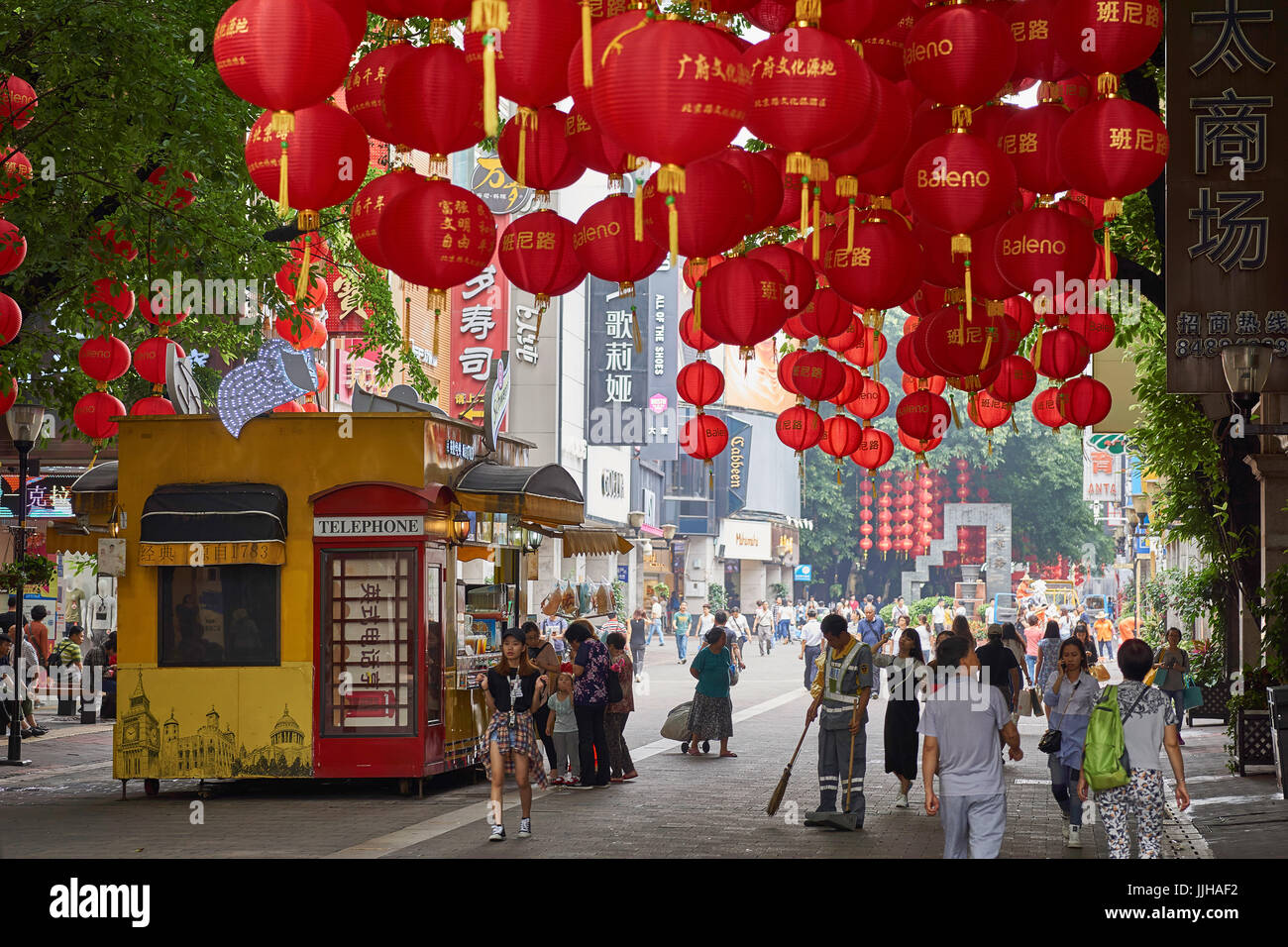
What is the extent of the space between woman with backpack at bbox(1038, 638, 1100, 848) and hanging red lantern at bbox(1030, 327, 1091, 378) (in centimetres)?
233

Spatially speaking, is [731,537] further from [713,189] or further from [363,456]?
[713,189]

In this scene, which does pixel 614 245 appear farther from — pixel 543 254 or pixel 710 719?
pixel 710 719

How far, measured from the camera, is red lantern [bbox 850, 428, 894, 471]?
17516 millimetres

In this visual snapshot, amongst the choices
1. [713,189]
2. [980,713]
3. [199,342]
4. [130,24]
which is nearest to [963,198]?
[713,189]

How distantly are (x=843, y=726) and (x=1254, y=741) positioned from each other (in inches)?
249

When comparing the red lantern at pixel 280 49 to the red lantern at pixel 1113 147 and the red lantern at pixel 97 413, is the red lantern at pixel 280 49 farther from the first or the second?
the red lantern at pixel 97 413

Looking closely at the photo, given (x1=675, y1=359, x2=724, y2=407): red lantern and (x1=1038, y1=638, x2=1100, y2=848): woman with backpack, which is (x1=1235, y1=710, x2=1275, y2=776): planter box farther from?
(x1=675, y1=359, x2=724, y2=407): red lantern

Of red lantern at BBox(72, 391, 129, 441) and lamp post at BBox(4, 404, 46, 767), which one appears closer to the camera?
red lantern at BBox(72, 391, 129, 441)

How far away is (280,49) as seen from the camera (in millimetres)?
7637

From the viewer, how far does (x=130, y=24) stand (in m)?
14.2

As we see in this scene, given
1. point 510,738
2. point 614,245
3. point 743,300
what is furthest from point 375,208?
point 510,738

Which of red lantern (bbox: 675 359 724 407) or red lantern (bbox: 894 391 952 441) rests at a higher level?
red lantern (bbox: 675 359 724 407)

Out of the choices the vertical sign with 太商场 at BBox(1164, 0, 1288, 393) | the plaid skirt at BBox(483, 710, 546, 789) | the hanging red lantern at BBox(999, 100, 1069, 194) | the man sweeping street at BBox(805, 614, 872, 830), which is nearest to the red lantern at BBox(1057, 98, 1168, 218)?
the hanging red lantern at BBox(999, 100, 1069, 194)

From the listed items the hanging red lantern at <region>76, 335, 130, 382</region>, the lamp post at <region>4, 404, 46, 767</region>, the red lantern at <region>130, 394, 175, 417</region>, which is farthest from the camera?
the lamp post at <region>4, 404, 46, 767</region>
